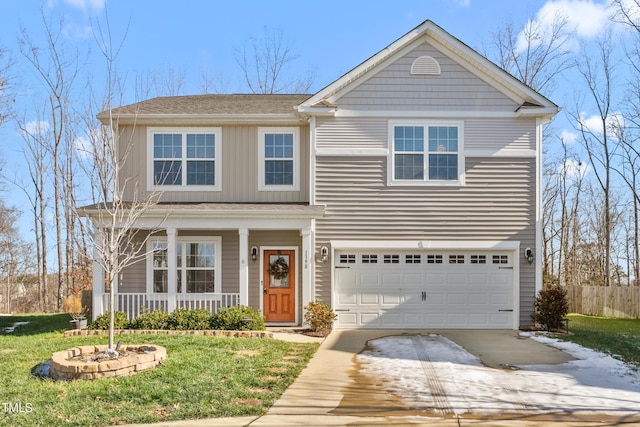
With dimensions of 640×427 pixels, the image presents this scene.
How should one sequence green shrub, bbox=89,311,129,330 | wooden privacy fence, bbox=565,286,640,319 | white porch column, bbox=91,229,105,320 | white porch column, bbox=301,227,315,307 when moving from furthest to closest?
wooden privacy fence, bbox=565,286,640,319, white porch column, bbox=301,227,315,307, white porch column, bbox=91,229,105,320, green shrub, bbox=89,311,129,330

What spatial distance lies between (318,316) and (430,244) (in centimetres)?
350

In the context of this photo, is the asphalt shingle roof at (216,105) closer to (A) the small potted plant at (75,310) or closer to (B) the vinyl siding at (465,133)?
(B) the vinyl siding at (465,133)

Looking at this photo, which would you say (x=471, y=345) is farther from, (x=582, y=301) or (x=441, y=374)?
(x=582, y=301)

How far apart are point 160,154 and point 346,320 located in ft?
21.8

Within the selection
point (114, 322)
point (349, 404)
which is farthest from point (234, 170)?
point (349, 404)

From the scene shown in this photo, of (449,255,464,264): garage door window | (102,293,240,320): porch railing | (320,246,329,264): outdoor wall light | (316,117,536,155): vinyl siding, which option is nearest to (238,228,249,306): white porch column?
(102,293,240,320): porch railing

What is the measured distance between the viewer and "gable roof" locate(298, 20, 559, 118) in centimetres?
1388

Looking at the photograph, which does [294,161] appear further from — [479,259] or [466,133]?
[479,259]

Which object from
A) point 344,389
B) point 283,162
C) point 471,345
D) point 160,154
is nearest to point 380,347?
point 471,345

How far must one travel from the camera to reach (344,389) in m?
7.29

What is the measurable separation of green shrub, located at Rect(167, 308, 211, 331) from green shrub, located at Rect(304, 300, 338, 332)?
2376 millimetres

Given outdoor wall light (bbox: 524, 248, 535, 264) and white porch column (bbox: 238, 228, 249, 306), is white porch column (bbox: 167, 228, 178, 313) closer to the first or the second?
white porch column (bbox: 238, 228, 249, 306)

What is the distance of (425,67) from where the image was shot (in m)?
14.2

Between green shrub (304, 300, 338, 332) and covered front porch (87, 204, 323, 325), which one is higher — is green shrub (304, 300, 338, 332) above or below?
below
